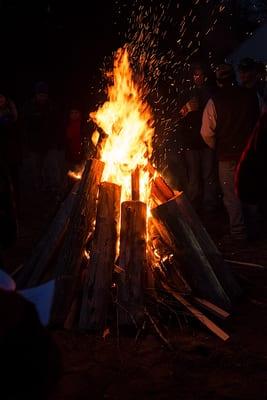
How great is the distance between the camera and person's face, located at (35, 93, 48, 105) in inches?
416

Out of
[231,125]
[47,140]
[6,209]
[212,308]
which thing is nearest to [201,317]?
[212,308]

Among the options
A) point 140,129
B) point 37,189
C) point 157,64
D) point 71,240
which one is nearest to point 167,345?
point 71,240

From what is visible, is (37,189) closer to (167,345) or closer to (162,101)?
(162,101)

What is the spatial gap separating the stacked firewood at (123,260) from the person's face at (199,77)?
4150 millimetres

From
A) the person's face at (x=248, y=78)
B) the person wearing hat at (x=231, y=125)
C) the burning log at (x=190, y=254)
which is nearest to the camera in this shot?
the burning log at (x=190, y=254)

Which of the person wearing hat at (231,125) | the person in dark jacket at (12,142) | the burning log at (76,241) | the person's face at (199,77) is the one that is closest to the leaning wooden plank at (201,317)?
the burning log at (76,241)

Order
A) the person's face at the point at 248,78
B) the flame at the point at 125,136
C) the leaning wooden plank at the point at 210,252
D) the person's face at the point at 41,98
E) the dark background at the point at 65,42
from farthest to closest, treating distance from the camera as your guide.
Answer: the dark background at the point at 65,42
the person's face at the point at 41,98
the person's face at the point at 248,78
the flame at the point at 125,136
the leaning wooden plank at the point at 210,252

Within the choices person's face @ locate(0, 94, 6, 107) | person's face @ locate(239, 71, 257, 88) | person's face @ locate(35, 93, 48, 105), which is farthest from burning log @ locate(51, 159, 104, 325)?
person's face @ locate(35, 93, 48, 105)

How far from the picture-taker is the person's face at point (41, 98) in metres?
10.6

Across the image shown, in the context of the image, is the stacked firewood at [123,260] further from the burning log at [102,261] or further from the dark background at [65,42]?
the dark background at [65,42]

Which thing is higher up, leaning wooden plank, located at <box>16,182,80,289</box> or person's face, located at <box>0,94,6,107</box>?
person's face, located at <box>0,94,6,107</box>

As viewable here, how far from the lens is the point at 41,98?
1060 centimetres

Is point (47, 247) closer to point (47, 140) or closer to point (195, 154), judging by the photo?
point (195, 154)

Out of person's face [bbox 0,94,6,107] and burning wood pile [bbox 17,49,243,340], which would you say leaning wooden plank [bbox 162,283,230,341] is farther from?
person's face [bbox 0,94,6,107]
